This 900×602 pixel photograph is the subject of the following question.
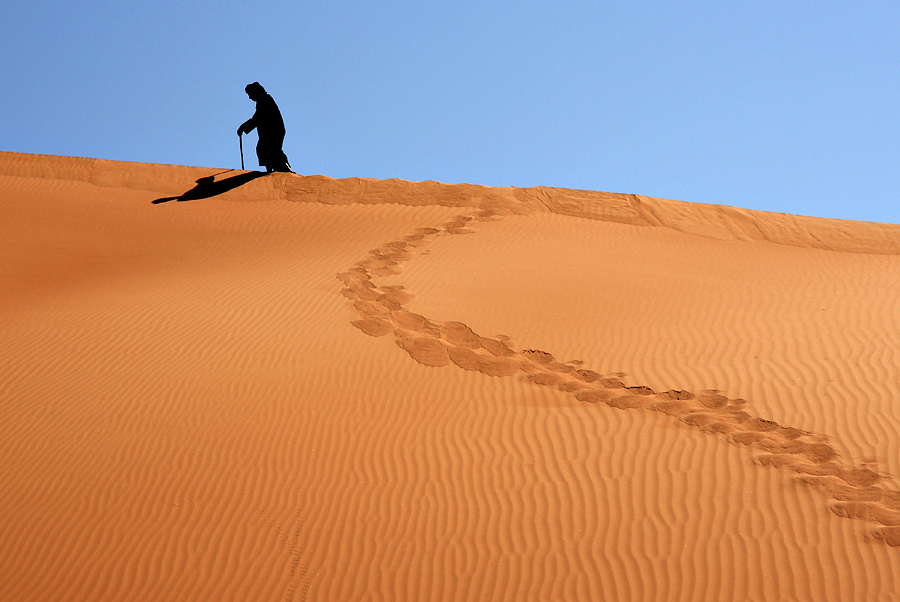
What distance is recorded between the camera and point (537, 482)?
6762mm

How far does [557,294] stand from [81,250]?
8.58 m

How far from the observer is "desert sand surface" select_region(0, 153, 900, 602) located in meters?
5.95

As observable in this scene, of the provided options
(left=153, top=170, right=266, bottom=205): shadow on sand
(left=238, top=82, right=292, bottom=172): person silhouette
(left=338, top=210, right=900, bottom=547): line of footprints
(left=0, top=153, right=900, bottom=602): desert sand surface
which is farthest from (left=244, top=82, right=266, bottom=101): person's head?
(left=338, top=210, right=900, bottom=547): line of footprints

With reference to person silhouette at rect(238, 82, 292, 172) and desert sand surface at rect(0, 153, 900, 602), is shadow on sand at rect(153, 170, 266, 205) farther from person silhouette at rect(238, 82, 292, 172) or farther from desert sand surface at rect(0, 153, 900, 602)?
desert sand surface at rect(0, 153, 900, 602)

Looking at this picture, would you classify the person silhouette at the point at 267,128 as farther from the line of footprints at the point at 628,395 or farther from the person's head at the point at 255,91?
the line of footprints at the point at 628,395

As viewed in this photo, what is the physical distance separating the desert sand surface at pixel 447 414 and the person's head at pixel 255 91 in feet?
12.8

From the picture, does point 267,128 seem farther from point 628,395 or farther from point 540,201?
point 628,395

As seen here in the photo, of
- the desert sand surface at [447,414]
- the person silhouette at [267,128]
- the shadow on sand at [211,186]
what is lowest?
the desert sand surface at [447,414]

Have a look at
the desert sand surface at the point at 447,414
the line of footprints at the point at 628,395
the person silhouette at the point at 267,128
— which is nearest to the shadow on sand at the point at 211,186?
the person silhouette at the point at 267,128

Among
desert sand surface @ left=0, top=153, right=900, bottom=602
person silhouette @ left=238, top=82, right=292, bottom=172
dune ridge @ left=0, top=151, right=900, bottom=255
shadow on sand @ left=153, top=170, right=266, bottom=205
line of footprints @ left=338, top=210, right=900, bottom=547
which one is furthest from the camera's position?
person silhouette @ left=238, top=82, right=292, bottom=172

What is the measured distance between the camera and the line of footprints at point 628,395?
20.6 ft

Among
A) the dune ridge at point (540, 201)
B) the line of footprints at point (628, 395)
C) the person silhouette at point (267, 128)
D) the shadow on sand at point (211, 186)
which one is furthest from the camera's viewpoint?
the person silhouette at point (267, 128)

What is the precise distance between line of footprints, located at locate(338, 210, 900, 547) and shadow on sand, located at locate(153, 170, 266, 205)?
485cm

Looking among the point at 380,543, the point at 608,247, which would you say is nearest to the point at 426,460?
the point at 380,543
